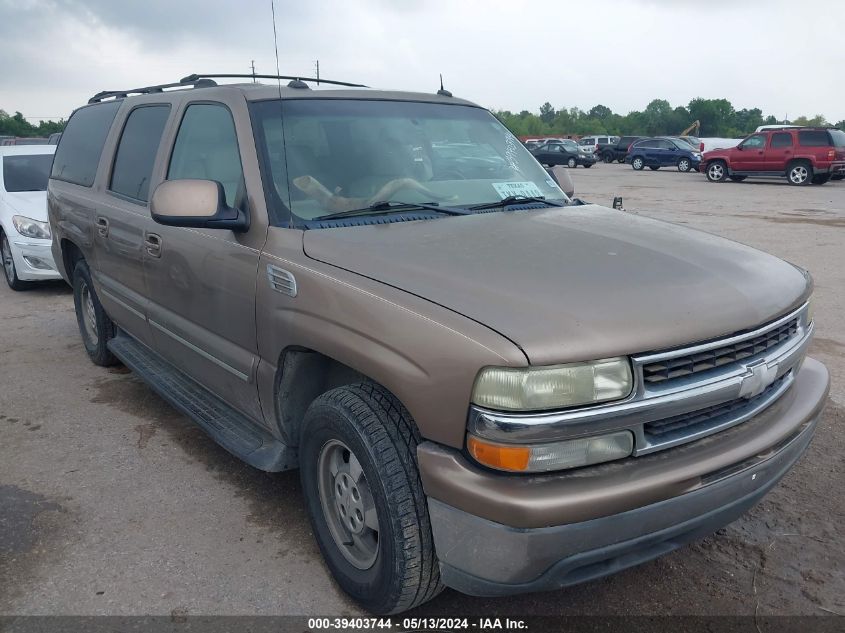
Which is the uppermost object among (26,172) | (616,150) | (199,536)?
(26,172)

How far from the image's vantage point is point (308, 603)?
2.70 metres

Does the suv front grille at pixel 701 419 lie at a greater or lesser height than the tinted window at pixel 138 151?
lesser

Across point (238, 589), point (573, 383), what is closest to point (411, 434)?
point (573, 383)

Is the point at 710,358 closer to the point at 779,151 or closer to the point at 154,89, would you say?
the point at 154,89

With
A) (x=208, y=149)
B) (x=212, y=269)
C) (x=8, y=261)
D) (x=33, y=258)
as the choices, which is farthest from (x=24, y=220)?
(x=212, y=269)

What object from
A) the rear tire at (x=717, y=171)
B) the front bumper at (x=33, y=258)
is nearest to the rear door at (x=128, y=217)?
the front bumper at (x=33, y=258)

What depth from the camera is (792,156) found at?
23188 mm

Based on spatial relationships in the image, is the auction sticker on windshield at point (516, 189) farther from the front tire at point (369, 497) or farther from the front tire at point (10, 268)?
the front tire at point (10, 268)

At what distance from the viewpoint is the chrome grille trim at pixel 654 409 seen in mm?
2008

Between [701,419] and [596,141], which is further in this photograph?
[596,141]

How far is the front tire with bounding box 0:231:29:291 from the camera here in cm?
800

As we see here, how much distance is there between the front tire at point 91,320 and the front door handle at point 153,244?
1.36 meters

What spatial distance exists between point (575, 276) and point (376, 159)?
1257 millimetres

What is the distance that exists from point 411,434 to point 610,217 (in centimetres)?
154
